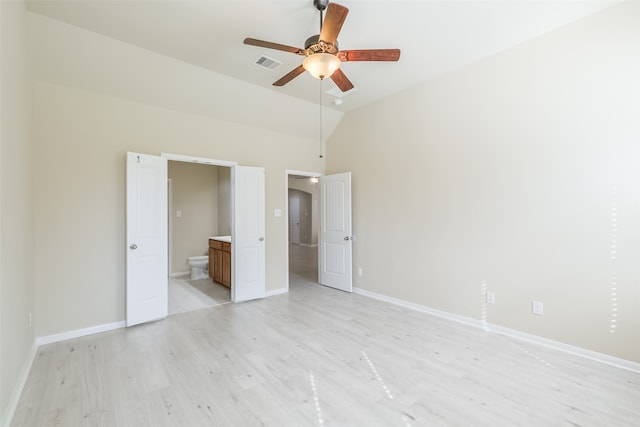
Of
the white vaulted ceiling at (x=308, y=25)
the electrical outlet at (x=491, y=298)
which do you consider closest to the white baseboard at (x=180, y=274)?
the white vaulted ceiling at (x=308, y=25)

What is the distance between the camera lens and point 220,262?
5.36m

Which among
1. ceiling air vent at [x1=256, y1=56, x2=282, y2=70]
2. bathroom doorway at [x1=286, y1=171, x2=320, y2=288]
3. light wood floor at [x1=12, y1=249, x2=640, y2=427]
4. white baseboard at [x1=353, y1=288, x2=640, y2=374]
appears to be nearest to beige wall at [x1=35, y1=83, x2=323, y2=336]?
light wood floor at [x1=12, y1=249, x2=640, y2=427]

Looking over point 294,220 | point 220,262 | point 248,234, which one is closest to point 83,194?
point 248,234

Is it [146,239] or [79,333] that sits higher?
[146,239]

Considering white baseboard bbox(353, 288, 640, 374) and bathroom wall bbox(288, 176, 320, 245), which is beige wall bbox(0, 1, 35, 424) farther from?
bathroom wall bbox(288, 176, 320, 245)

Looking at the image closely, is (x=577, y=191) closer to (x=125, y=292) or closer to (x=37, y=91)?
(x=125, y=292)

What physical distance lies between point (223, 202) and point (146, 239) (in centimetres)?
333

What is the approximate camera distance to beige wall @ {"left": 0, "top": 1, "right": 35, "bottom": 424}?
1.88 m

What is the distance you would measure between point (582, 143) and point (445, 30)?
1.70 m

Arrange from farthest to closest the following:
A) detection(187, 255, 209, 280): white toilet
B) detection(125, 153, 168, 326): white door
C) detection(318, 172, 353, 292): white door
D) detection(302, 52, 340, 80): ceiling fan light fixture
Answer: detection(187, 255, 209, 280): white toilet, detection(318, 172, 353, 292): white door, detection(125, 153, 168, 326): white door, detection(302, 52, 340, 80): ceiling fan light fixture

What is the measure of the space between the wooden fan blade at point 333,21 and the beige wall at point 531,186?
2244 millimetres

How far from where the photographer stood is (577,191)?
109 inches

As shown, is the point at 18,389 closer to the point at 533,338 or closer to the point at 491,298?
the point at 491,298

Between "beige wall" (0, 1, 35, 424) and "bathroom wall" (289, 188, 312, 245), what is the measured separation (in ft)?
30.0
